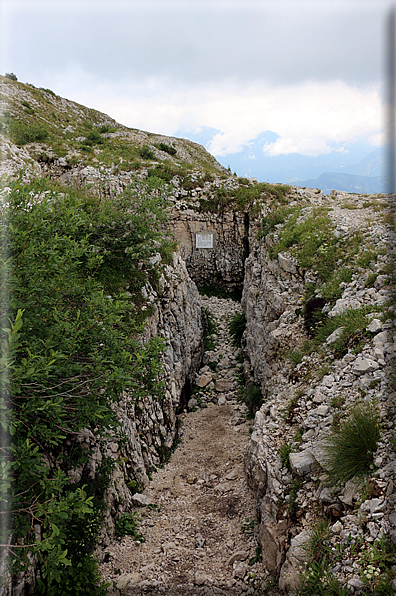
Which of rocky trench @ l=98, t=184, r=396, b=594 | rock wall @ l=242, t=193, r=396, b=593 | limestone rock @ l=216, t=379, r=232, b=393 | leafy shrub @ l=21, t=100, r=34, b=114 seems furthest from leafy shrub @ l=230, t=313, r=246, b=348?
leafy shrub @ l=21, t=100, r=34, b=114

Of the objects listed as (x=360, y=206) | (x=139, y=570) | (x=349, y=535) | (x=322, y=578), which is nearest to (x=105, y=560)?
(x=139, y=570)

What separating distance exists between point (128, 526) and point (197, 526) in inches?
63.5

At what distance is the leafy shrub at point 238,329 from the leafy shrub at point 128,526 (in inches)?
494

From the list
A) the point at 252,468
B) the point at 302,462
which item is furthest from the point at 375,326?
the point at 252,468

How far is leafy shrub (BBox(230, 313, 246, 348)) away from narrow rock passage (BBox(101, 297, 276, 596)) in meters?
6.73

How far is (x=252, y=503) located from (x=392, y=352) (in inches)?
197

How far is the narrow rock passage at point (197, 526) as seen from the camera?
17.2ft

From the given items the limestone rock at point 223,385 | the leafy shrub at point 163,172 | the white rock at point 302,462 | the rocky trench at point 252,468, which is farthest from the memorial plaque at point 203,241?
the white rock at point 302,462

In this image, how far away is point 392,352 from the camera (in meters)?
5.18

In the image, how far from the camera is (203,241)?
24.7 m

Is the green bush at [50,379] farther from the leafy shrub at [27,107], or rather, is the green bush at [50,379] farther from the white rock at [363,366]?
the leafy shrub at [27,107]

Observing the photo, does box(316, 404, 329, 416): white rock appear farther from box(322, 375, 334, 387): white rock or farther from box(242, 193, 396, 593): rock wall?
box(322, 375, 334, 387): white rock

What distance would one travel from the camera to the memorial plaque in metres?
24.6

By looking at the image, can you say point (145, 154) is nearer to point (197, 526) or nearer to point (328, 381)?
point (328, 381)
